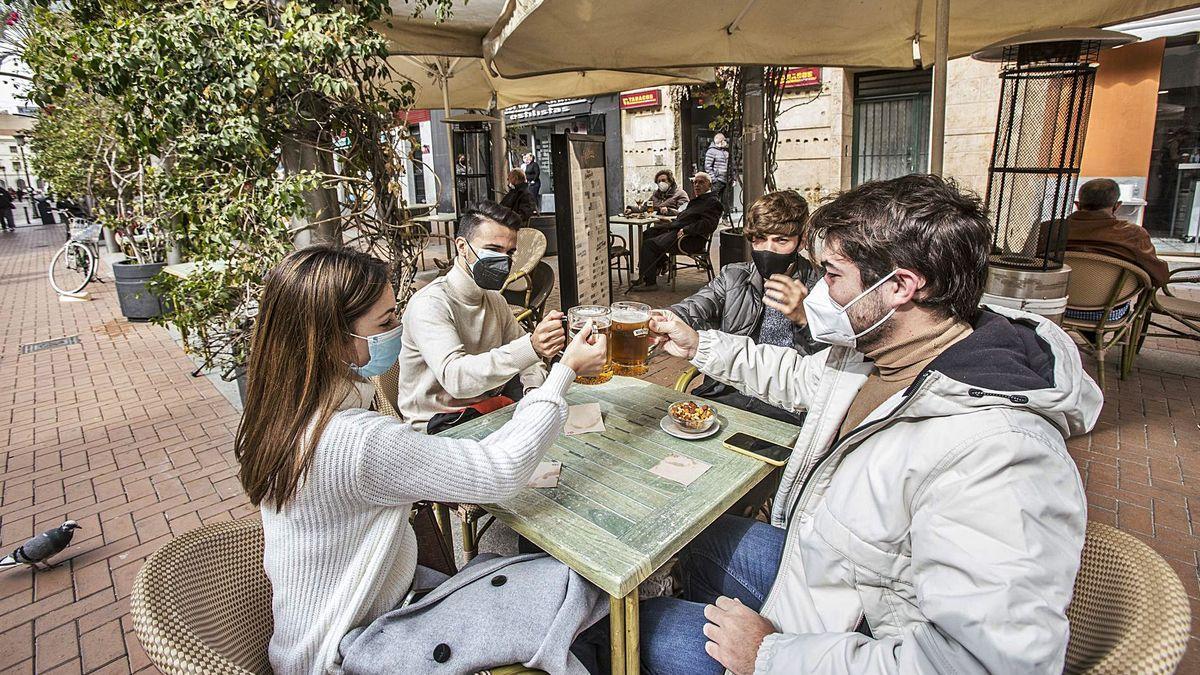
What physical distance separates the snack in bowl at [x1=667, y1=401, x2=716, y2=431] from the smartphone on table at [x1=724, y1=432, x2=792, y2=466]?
109mm

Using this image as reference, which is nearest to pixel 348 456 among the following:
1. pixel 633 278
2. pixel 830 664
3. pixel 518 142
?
pixel 830 664

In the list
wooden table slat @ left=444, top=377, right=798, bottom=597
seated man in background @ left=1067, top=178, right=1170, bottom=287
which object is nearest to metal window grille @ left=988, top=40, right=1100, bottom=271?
seated man in background @ left=1067, top=178, right=1170, bottom=287

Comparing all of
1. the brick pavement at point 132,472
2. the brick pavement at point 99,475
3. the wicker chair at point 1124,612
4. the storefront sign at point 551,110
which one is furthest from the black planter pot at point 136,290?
the storefront sign at point 551,110

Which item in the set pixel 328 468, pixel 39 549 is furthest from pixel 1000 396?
pixel 39 549

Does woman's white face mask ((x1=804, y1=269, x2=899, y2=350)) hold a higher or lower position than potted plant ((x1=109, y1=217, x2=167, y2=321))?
higher

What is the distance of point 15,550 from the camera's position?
3.10 m

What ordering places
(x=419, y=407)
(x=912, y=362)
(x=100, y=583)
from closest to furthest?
(x=912, y=362)
(x=419, y=407)
(x=100, y=583)

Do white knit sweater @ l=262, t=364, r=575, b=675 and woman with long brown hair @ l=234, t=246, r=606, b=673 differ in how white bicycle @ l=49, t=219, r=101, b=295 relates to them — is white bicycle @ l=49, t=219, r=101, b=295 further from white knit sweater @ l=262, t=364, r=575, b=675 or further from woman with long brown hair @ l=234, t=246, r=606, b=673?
white knit sweater @ l=262, t=364, r=575, b=675

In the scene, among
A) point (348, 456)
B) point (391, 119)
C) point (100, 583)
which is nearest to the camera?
point (348, 456)

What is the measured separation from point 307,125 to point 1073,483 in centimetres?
417

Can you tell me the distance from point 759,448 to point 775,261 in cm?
121

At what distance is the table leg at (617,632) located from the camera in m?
1.46

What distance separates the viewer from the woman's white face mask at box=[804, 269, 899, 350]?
1.50 meters

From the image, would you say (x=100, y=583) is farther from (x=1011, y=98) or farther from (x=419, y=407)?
(x=1011, y=98)
